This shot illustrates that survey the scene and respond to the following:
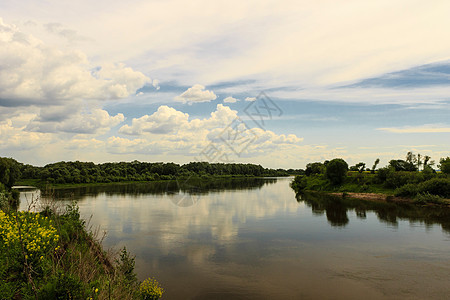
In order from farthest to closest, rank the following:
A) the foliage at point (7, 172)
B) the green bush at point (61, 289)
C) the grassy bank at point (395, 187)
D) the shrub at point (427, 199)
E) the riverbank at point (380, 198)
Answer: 1. the foliage at point (7, 172)
2. the riverbank at point (380, 198)
3. the grassy bank at point (395, 187)
4. the shrub at point (427, 199)
5. the green bush at point (61, 289)

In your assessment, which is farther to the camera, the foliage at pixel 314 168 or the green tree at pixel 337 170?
the foliage at pixel 314 168

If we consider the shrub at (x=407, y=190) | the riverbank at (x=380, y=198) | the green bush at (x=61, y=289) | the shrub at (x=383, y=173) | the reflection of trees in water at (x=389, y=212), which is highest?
the shrub at (x=383, y=173)

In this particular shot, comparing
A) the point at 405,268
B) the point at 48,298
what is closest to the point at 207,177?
the point at 405,268

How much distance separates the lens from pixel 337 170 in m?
68.5

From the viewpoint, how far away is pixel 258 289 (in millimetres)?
15656

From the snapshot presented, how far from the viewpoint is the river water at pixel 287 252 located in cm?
1576

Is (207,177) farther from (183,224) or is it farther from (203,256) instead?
(203,256)

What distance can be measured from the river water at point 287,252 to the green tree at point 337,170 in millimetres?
27048

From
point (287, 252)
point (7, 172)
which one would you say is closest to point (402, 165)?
point (287, 252)

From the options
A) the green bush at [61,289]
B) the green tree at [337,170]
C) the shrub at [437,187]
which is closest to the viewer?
the green bush at [61,289]

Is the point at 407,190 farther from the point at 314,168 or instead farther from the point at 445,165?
the point at 314,168

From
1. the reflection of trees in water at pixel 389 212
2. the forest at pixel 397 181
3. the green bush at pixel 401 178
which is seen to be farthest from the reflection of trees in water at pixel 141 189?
the green bush at pixel 401 178

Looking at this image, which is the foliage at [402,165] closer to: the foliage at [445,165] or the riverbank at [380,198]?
the foliage at [445,165]

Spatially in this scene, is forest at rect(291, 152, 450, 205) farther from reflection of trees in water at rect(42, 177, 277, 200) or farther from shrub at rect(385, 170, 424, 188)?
reflection of trees in water at rect(42, 177, 277, 200)
